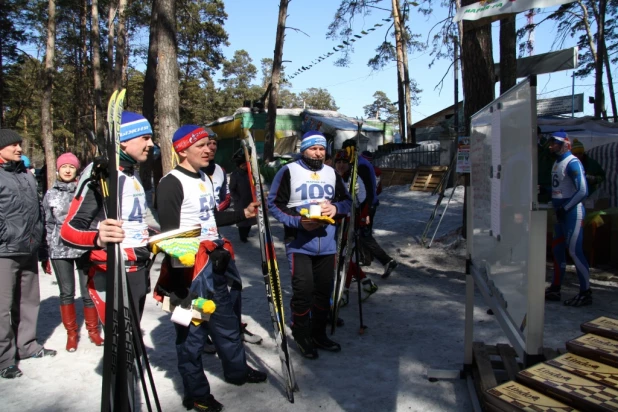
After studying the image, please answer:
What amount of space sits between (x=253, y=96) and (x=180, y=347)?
→ 6714cm

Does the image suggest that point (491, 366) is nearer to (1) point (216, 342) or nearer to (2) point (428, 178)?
(1) point (216, 342)

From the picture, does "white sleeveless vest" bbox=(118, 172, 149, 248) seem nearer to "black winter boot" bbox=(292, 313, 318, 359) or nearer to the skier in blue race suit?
"black winter boot" bbox=(292, 313, 318, 359)

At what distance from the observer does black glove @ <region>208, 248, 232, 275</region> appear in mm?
3416

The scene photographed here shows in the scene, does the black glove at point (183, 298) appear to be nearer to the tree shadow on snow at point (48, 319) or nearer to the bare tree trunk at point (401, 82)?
the tree shadow on snow at point (48, 319)

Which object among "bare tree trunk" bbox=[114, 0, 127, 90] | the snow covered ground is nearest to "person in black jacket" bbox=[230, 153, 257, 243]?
the snow covered ground

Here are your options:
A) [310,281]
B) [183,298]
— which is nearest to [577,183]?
Answer: [310,281]

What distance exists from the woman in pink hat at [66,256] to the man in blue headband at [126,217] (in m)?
1.53

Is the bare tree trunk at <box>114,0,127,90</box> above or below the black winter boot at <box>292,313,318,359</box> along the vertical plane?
above

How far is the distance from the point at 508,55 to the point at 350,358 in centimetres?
768

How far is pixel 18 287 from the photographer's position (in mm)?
4457

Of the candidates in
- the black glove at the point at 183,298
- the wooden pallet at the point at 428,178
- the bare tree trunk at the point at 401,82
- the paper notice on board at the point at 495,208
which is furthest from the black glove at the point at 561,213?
the bare tree trunk at the point at 401,82

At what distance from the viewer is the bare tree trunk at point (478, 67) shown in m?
8.98

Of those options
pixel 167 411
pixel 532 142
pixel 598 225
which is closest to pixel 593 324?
pixel 532 142

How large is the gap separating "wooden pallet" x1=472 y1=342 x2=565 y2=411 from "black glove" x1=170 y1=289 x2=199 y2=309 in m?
2.00
